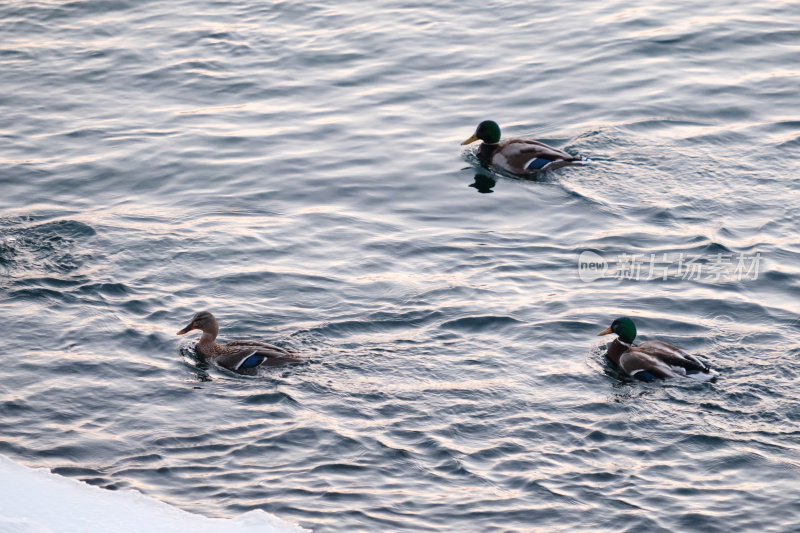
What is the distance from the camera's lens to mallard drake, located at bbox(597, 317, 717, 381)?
37.6 feet

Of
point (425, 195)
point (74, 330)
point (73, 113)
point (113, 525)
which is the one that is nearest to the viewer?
point (113, 525)

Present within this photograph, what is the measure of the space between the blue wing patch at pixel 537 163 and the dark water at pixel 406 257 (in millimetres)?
256

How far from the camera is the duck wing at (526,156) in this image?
16531 mm

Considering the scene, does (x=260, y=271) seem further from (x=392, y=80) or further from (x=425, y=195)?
(x=392, y=80)

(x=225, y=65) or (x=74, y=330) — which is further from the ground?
(x=225, y=65)

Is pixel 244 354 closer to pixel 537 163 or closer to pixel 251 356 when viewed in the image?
pixel 251 356

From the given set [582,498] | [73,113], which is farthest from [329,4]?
[582,498]

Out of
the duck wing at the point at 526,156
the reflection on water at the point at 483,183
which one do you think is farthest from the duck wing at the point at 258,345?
the duck wing at the point at 526,156

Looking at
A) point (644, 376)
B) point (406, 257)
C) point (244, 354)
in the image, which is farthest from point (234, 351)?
point (644, 376)

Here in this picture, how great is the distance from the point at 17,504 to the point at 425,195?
26.4ft

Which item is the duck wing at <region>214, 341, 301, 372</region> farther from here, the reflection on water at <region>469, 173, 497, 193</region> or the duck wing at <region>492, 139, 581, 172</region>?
the duck wing at <region>492, 139, 581, 172</region>

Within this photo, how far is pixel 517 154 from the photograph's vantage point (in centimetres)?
1677

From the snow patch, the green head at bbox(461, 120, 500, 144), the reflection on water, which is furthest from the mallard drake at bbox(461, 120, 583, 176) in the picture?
the snow patch

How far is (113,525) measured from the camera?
9258mm
